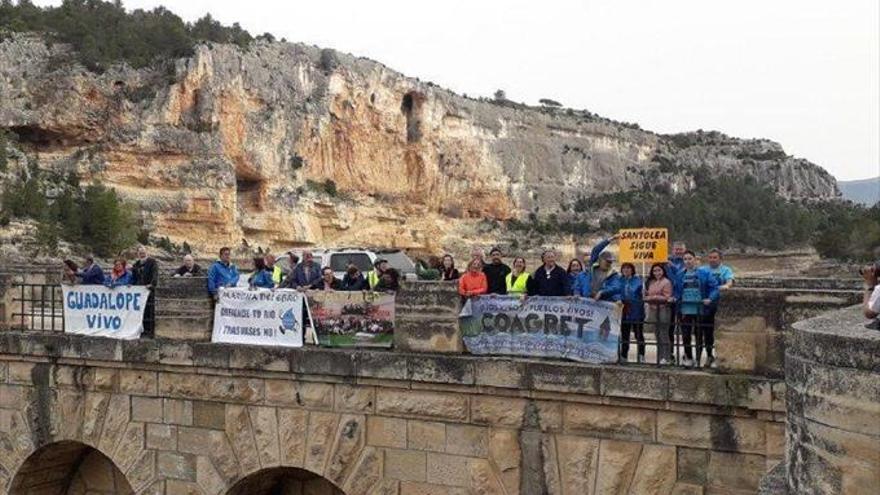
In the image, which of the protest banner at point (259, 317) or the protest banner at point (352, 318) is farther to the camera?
the protest banner at point (259, 317)

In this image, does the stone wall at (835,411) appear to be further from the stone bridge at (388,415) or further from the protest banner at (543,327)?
the protest banner at (543,327)

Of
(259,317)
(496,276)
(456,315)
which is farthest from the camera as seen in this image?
(259,317)

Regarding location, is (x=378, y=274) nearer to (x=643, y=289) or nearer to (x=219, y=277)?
(x=219, y=277)

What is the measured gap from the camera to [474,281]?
1041 cm

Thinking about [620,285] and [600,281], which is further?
[600,281]

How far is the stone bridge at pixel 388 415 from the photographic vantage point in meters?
8.51

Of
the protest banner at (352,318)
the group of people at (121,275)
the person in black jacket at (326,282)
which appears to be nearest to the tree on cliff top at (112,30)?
the group of people at (121,275)

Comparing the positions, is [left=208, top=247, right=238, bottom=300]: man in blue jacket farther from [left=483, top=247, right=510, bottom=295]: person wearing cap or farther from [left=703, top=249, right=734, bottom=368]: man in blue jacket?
[left=703, top=249, right=734, bottom=368]: man in blue jacket

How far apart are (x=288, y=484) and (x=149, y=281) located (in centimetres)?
352

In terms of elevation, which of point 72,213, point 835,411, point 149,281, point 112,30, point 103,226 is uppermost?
point 112,30

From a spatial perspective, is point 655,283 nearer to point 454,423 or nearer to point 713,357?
point 713,357

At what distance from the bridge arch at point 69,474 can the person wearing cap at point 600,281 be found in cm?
718

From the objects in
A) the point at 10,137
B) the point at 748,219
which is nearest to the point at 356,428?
the point at 10,137

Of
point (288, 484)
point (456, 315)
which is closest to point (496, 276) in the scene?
point (456, 315)
